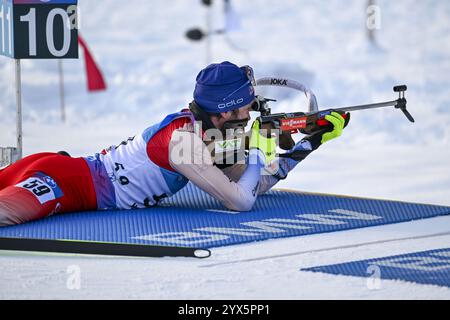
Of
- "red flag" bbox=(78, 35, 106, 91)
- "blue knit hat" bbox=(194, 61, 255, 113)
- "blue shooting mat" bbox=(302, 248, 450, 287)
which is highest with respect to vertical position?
"blue knit hat" bbox=(194, 61, 255, 113)

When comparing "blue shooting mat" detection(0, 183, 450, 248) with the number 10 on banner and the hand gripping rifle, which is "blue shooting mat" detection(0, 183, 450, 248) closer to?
the hand gripping rifle

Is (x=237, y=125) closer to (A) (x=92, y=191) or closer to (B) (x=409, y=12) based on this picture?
(A) (x=92, y=191)

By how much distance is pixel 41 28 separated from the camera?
6.79 m

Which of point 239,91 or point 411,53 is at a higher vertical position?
point 239,91

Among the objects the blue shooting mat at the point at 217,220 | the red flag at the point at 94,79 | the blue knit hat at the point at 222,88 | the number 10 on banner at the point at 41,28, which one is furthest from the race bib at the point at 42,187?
the red flag at the point at 94,79

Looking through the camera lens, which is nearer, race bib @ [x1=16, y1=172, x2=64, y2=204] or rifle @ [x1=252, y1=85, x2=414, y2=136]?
race bib @ [x1=16, y1=172, x2=64, y2=204]

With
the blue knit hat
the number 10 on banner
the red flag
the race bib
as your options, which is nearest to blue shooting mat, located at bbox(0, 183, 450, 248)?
the race bib

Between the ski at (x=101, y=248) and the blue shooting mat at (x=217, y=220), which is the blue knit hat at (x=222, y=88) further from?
the ski at (x=101, y=248)

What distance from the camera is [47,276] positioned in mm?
4426

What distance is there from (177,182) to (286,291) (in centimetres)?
157

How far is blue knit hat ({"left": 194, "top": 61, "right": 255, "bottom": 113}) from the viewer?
18.1 feet

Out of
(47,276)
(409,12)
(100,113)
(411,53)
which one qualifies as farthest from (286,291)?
(409,12)

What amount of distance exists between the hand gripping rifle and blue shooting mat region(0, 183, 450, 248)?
0.39 m

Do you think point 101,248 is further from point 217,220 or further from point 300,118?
point 300,118
